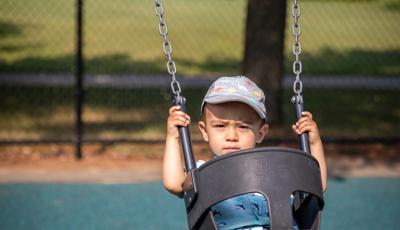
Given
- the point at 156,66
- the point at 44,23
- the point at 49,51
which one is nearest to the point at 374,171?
the point at 156,66

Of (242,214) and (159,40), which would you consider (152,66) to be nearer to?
(159,40)

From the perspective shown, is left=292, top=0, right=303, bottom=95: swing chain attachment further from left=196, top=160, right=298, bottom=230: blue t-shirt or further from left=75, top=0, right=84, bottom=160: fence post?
left=75, top=0, right=84, bottom=160: fence post

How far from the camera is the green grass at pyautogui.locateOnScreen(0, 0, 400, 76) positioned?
1244 centimetres

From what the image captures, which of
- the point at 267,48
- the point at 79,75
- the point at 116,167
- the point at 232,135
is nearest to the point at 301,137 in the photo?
the point at 232,135

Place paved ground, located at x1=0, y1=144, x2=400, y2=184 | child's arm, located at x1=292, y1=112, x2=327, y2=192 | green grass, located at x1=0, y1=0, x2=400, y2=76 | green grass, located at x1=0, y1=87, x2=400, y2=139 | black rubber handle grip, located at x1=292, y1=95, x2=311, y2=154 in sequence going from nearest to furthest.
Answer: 1. black rubber handle grip, located at x1=292, y1=95, x2=311, y2=154
2. child's arm, located at x1=292, y1=112, x2=327, y2=192
3. paved ground, located at x1=0, y1=144, x2=400, y2=184
4. green grass, located at x1=0, y1=87, x2=400, y2=139
5. green grass, located at x1=0, y1=0, x2=400, y2=76

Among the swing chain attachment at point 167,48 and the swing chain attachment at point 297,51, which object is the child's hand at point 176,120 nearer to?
the swing chain attachment at point 167,48

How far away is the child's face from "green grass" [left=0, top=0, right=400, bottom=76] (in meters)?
8.15

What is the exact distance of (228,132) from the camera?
123 inches

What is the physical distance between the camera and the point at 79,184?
6.25 m

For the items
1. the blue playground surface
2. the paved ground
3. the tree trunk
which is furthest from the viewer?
the tree trunk

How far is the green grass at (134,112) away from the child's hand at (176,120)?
178 inches

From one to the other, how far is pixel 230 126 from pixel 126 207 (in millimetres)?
2774

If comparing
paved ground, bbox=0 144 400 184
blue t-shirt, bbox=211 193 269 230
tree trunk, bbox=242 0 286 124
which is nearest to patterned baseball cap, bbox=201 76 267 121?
blue t-shirt, bbox=211 193 269 230

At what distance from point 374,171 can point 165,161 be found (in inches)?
164
